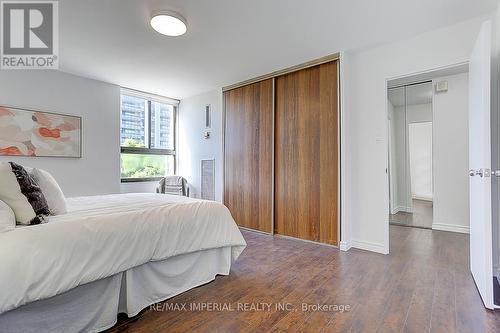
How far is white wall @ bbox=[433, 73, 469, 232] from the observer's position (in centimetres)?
391

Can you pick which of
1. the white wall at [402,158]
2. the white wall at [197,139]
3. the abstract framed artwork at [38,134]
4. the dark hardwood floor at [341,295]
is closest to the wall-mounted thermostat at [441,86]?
the white wall at [402,158]

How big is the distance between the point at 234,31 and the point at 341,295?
8.81ft

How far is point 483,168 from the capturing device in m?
1.89

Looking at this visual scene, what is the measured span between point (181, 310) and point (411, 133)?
4525mm

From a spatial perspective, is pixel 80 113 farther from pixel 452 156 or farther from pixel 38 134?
pixel 452 156

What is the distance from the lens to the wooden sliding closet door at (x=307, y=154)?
333 cm

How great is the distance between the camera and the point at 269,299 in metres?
2.00

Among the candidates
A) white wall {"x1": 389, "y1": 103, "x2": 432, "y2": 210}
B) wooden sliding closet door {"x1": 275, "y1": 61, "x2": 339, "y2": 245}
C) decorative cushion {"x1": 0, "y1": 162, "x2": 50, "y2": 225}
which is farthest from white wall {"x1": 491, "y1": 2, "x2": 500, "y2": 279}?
decorative cushion {"x1": 0, "y1": 162, "x2": 50, "y2": 225}

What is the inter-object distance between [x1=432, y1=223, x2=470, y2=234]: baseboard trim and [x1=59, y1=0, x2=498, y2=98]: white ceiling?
296 centimetres

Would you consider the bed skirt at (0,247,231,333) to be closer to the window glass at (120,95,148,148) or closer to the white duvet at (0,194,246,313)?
the white duvet at (0,194,246,313)

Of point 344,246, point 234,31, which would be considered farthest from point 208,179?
point 234,31

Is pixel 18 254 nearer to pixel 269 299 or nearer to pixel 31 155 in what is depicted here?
pixel 269 299

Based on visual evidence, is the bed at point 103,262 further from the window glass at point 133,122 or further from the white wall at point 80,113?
the window glass at point 133,122

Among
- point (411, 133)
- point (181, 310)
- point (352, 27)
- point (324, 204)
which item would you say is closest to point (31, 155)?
point (181, 310)
